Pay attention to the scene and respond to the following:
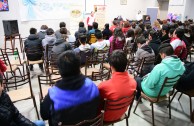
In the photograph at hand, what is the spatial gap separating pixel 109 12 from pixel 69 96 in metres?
7.32

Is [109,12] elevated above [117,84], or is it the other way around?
[109,12]

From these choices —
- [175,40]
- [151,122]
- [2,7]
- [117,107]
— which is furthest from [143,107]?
[2,7]

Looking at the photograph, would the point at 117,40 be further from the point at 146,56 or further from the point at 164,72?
the point at 164,72

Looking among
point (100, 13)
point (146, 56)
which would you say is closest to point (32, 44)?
point (146, 56)

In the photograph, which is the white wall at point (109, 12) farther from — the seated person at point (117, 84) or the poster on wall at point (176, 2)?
the seated person at point (117, 84)

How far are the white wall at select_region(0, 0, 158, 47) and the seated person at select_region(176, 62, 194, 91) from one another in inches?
206

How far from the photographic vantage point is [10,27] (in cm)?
518

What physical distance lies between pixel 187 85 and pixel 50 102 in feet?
6.47

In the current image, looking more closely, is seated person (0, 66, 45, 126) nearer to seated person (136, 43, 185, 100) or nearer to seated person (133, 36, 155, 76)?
seated person (136, 43, 185, 100)

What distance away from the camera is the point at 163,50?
2.23m

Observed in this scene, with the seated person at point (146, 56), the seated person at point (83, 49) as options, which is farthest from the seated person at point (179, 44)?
the seated person at point (83, 49)

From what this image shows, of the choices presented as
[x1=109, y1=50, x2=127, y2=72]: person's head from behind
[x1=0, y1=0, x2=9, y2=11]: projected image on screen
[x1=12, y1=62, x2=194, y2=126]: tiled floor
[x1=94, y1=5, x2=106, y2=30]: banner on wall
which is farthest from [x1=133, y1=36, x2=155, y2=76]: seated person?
[x1=94, y1=5, x2=106, y2=30]: banner on wall

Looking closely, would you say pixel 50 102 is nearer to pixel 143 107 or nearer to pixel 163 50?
pixel 163 50

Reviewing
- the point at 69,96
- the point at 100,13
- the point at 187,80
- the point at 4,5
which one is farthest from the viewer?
the point at 100,13
